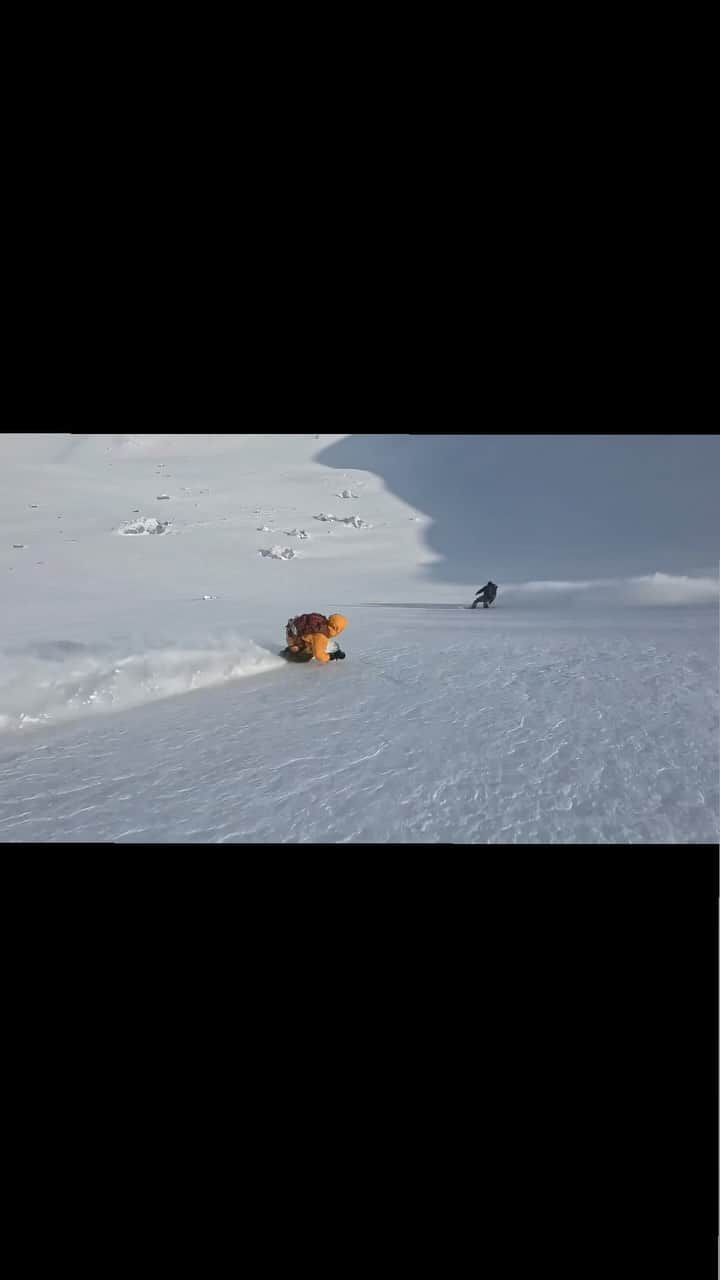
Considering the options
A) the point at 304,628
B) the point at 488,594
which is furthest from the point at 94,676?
the point at 488,594

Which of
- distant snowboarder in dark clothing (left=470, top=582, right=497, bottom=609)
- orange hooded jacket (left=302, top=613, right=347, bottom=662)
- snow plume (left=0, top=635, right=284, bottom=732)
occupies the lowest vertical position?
snow plume (left=0, top=635, right=284, bottom=732)

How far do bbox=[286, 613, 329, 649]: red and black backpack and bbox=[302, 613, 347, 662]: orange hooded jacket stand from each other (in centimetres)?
2

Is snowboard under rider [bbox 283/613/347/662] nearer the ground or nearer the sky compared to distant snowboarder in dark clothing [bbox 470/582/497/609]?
nearer the ground

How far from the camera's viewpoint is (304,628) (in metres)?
3.21

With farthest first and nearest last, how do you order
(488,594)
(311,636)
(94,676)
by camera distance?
(488,594) → (311,636) → (94,676)

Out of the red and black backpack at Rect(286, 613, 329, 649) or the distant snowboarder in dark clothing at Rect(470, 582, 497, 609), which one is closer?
the red and black backpack at Rect(286, 613, 329, 649)

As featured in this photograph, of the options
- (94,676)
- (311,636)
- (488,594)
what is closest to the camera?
(94,676)

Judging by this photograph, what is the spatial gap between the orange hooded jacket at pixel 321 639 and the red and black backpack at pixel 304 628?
0.06 ft

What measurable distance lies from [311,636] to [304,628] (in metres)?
0.07

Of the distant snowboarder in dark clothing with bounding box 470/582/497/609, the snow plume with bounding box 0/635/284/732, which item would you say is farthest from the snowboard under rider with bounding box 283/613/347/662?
the distant snowboarder in dark clothing with bounding box 470/582/497/609

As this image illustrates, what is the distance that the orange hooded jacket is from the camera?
3.19 meters

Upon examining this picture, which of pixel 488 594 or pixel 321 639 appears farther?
pixel 488 594

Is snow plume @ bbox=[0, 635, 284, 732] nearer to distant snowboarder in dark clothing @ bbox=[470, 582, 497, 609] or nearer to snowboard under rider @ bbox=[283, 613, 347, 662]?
snowboard under rider @ bbox=[283, 613, 347, 662]

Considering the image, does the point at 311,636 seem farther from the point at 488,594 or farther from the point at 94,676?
the point at 488,594
